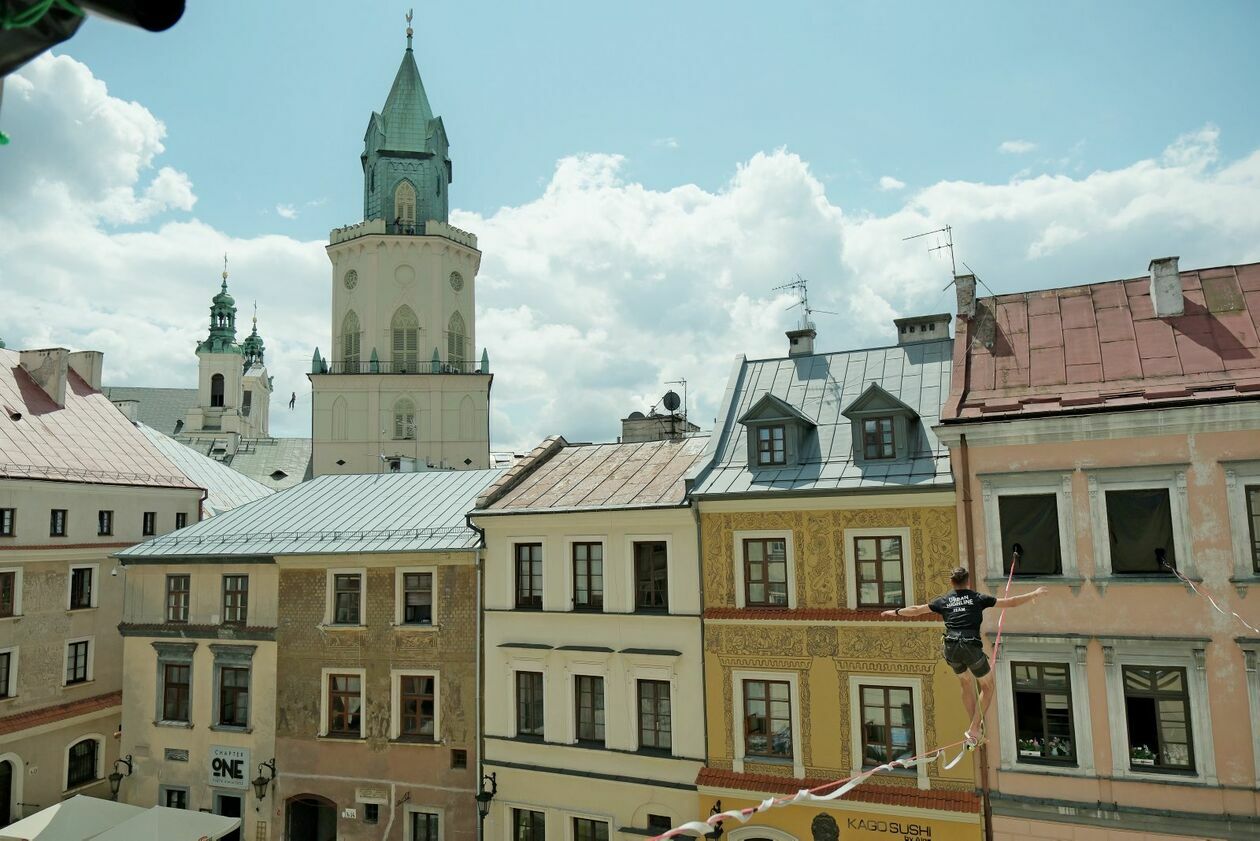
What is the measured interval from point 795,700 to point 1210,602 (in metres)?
7.78

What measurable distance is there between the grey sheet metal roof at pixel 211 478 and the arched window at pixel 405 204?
76.5ft

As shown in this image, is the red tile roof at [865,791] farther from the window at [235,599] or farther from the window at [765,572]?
the window at [235,599]

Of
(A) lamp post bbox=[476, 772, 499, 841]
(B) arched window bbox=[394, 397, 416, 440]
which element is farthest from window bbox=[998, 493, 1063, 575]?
(B) arched window bbox=[394, 397, 416, 440]

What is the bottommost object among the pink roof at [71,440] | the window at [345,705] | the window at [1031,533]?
the window at [345,705]

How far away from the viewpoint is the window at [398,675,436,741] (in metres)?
21.6

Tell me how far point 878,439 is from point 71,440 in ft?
87.7

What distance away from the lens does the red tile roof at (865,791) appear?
1609 cm

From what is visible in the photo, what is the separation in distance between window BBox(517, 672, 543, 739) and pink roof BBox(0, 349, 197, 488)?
1704 centimetres

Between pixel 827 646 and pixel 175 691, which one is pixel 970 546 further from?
pixel 175 691

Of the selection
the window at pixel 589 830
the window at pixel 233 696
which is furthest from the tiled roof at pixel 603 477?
the window at pixel 233 696

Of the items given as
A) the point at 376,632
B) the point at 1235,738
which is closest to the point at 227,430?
the point at 376,632

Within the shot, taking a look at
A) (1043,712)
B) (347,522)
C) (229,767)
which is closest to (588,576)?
(347,522)

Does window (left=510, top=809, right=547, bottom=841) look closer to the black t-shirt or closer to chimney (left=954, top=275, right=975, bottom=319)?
the black t-shirt

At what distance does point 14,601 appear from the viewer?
83.5 ft
